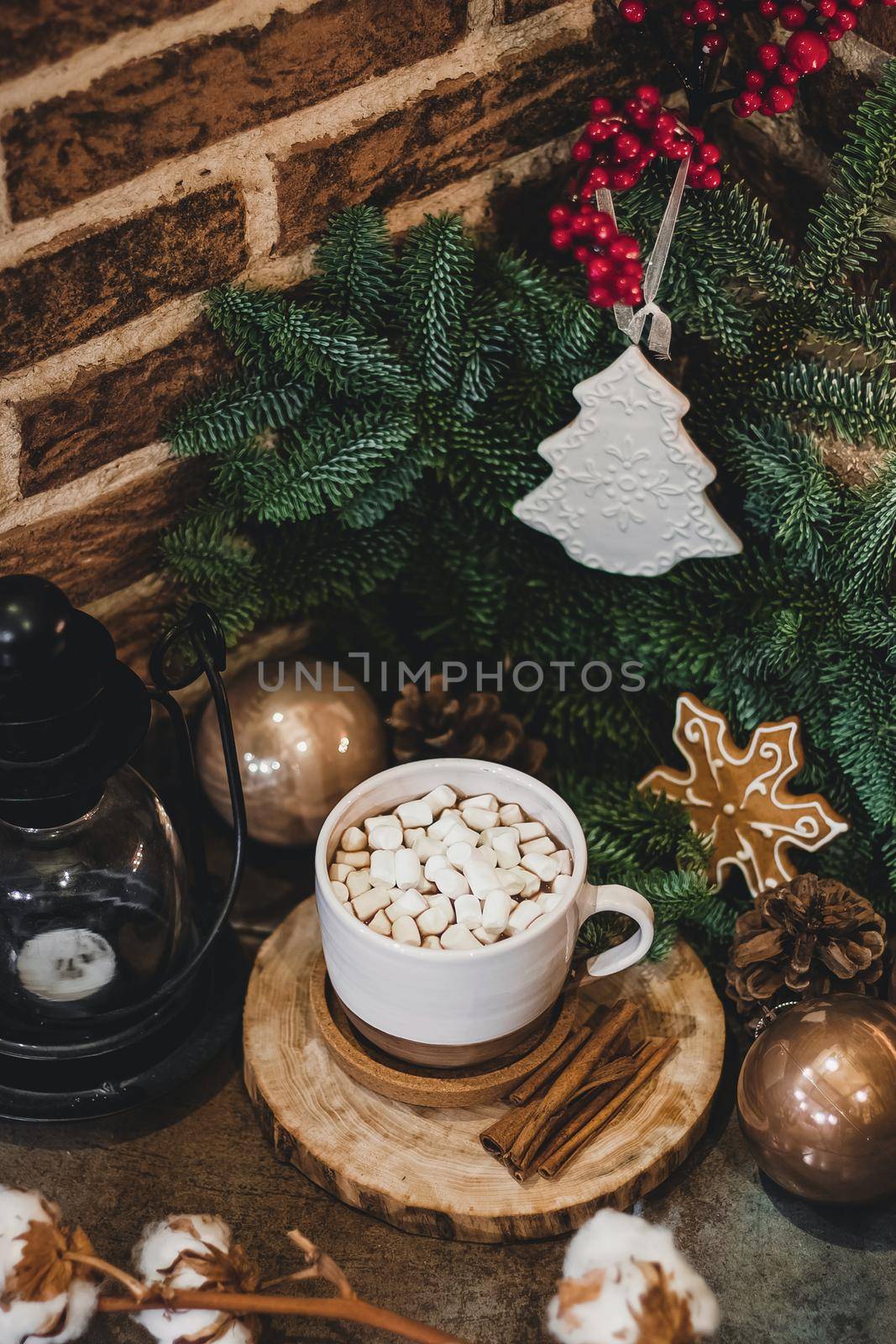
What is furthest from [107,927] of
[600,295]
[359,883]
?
[600,295]

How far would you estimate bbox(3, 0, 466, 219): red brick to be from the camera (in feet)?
2.12

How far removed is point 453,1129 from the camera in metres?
0.75

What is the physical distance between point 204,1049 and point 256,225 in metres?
0.55

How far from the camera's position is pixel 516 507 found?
2.76 feet

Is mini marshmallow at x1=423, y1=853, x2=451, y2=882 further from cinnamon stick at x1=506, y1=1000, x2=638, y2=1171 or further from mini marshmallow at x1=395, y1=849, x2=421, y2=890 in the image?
cinnamon stick at x1=506, y1=1000, x2=638, y2=1171

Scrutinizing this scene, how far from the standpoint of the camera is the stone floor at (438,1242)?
682mm

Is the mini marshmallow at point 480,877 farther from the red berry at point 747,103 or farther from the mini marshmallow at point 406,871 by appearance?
the red berry at point 747,103

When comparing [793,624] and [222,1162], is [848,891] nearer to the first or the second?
[793,624]

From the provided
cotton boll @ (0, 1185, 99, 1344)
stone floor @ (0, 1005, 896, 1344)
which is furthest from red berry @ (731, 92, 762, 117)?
cotton boll @ (0, 1185, 99, 1344)

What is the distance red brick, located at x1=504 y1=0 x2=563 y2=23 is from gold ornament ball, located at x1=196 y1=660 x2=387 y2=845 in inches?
18.8

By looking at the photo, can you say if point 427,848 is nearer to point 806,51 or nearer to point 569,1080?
point 569,1080

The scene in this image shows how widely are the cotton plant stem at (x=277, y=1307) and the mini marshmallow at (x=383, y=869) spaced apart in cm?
24

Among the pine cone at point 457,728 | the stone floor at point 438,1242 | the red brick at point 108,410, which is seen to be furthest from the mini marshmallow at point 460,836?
the red brick at point 108,410

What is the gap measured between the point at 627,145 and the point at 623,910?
0.48 meters
